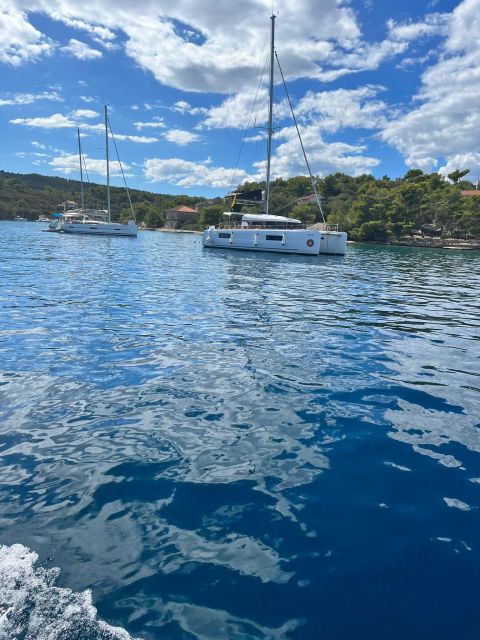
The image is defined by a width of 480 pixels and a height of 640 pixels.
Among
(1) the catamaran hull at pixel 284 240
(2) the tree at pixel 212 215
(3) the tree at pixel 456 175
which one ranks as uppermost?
(3) the tree at pixel 456 175

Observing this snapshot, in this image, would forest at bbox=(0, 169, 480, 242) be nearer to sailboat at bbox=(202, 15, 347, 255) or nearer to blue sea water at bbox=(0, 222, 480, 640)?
sailboat at bbox=(202, 15, 347, 255)

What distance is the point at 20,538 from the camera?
11.4ft

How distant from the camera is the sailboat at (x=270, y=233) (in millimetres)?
37719

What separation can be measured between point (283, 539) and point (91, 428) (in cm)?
290

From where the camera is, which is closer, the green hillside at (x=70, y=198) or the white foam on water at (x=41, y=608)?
the white foam on water at (x=41, y=608)

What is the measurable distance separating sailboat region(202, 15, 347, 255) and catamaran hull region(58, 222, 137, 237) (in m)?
26.2

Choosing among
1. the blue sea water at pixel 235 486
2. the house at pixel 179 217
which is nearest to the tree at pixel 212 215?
the house at pixel 179 217

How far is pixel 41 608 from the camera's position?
285 cm

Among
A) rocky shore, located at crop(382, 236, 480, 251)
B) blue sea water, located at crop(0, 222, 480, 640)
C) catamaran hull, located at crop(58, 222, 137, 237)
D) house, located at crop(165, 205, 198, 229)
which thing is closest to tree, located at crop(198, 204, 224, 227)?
house, located at crop(165, 205, 198, 229)

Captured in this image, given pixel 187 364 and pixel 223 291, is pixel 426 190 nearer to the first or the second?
pixel 223 291

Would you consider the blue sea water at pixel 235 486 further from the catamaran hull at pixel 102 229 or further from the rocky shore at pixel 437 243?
the rocky shore at pixel 437 243

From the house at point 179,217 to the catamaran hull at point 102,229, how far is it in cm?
7686

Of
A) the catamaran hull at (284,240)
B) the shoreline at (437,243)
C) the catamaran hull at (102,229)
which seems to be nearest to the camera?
→ the catamaran hull at (284,240)

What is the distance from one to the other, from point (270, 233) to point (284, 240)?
1656 mm
